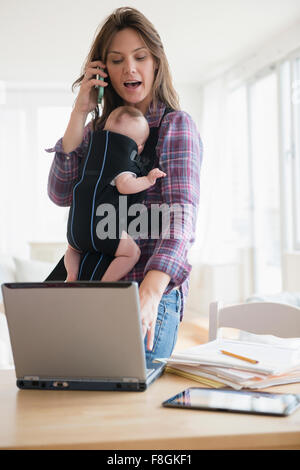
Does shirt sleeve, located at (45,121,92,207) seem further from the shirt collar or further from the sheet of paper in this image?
the sheet of paper

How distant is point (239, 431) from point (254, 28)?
4864 millimetres

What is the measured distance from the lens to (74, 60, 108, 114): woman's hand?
131 centimetres

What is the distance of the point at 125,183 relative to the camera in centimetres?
130

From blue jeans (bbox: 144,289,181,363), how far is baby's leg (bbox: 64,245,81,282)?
0.24 m

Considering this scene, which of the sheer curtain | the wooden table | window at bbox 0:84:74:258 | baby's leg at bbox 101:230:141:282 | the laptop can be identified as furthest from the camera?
window at bbox 0:84:74:258


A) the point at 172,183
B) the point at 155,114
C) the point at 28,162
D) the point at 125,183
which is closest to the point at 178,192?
the point at 172,183

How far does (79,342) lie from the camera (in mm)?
941

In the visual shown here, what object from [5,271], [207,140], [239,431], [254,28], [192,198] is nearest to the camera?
[239,431]

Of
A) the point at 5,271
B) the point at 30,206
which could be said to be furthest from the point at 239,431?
the point at 30,206

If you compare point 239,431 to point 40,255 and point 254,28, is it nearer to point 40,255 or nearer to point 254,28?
point 254,28

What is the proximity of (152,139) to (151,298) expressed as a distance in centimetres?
45

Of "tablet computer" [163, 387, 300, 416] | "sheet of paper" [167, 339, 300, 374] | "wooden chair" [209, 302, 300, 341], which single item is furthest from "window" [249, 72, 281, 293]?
"tablet computer" [163, 387, 300, 416]

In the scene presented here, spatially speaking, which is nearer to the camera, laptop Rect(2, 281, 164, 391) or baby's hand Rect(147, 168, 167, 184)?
laptop Rect(2, 281, 164, 391)

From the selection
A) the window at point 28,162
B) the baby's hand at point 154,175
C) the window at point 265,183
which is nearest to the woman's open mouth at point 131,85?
the baby's hand at point 154,175
